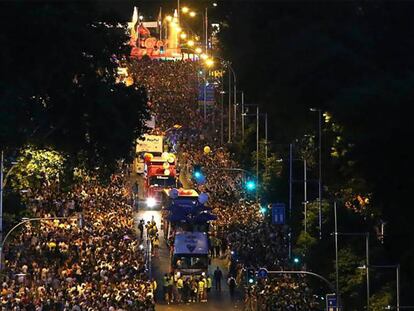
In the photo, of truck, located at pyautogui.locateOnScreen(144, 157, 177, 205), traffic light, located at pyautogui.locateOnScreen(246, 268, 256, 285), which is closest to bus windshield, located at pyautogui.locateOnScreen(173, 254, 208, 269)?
traffic light, located at pyautogui.locateOnScreen(246, 268, 256, 285)

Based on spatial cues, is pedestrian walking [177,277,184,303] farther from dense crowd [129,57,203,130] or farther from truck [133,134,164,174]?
dense crowd [129,57,203,130]

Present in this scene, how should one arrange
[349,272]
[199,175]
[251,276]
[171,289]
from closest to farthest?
[349,272]
[251,276]
[171,289]
[199,175]

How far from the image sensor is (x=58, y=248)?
53906 mm

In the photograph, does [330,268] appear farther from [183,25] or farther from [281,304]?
[183,25]

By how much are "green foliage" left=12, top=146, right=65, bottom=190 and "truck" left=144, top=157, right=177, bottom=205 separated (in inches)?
869

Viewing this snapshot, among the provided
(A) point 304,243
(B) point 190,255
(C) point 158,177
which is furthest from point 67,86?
(C) point 158,177

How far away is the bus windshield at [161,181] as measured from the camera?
74875 millimetres

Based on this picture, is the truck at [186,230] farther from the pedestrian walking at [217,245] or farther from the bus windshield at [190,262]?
the pedestrian walking at [217,245]

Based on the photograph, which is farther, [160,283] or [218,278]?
[160,283]

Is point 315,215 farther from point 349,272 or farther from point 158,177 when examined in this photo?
point 158,177

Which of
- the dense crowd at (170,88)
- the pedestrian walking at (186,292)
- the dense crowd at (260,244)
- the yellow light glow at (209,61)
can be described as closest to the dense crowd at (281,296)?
the pedestrian walking at (186,292)

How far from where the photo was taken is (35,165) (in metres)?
50.1

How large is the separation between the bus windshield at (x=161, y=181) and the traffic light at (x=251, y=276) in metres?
23.6

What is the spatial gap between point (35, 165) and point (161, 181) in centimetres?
2547
